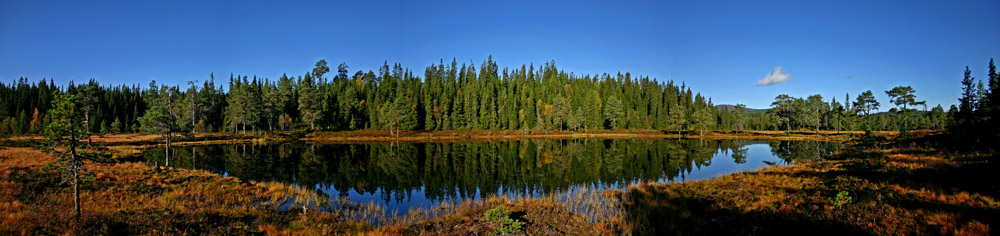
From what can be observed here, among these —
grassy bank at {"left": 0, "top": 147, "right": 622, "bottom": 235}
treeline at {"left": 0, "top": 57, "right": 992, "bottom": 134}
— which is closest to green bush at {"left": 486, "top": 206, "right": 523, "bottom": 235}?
grassy bank at {"left": 0, "top": 147, "right": 622, "bottom": 235}

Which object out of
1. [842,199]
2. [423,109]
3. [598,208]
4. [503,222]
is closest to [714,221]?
[842,199]

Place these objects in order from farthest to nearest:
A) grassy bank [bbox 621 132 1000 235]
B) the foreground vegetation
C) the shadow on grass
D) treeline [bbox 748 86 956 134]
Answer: treeline [bbox 748 86 956 134] → the foreground vegetation → the shadow on grass → grassy bank [bbox 621 132 1000 235]

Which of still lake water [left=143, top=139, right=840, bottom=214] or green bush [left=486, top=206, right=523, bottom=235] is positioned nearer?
green bush [left=486, top=206, right=523, bottom=235]

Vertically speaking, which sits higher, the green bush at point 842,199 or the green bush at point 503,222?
the green bush at point 842,199

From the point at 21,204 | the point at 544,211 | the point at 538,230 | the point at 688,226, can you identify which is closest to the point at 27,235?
the point at 21,204

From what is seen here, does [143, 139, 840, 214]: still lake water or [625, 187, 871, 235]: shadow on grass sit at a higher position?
[625, 187, 871, 235]: shadow on grass

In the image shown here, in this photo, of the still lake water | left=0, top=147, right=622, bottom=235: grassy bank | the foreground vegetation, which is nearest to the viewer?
the foreground vegetation

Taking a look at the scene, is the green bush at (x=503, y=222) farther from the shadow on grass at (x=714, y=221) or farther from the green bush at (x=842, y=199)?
the green bush at (x=842, y=199)

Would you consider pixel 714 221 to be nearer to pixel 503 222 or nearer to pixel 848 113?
pixel 503 222

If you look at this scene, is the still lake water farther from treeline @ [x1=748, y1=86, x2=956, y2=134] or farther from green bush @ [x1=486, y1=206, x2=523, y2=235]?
treeline @ [x1=748, y1=86, x2=956, y2=134]

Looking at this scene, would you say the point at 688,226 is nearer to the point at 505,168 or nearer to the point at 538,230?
the point at 538,230

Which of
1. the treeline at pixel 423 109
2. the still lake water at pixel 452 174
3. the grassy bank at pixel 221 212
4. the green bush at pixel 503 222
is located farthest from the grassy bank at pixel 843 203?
the treeline at pixel 423 109

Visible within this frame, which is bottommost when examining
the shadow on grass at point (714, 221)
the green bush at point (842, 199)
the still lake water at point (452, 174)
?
the still lake water at point (452, 174)

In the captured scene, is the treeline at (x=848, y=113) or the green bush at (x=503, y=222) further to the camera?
the treeline at (x=848, y=113)
